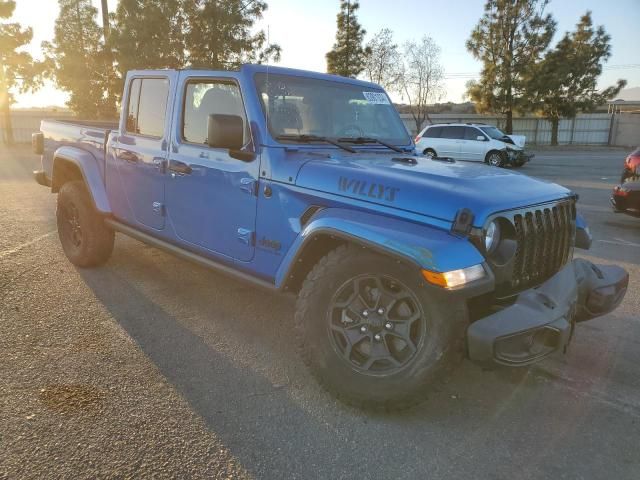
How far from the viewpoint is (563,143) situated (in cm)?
3584

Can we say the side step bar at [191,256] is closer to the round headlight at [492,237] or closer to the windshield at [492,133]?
the round headlight at [492,237]

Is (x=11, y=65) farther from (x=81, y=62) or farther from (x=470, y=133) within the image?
(x=470, y=133)

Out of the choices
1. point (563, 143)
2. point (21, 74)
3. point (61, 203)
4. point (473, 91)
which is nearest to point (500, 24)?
point (473, 91)

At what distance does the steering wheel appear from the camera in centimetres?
363

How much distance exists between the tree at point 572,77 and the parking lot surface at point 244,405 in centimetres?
3320

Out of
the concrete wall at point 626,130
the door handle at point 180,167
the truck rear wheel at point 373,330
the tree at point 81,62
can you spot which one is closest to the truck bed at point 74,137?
the door handle at point 180,167

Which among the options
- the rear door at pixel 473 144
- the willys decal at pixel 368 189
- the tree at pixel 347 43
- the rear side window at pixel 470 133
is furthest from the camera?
the tree at pixel 347 43

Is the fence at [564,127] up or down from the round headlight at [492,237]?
up

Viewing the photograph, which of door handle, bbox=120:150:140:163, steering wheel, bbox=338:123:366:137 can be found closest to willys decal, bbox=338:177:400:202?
steering wheel, bbox=338:123:366:137

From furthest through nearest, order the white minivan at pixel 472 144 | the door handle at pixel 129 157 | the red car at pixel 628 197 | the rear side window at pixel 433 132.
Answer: the rear side window at pixel 433 132 → the white minivan at pixel 472 144 → the red car at pixel 628 197 → the door handle at pixel 129 157

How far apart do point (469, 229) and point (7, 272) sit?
15.1 ft

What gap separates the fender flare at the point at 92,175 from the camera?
4605 mm

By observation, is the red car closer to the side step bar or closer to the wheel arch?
the side step bar

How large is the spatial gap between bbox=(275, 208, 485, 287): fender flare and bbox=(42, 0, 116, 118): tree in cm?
2258
